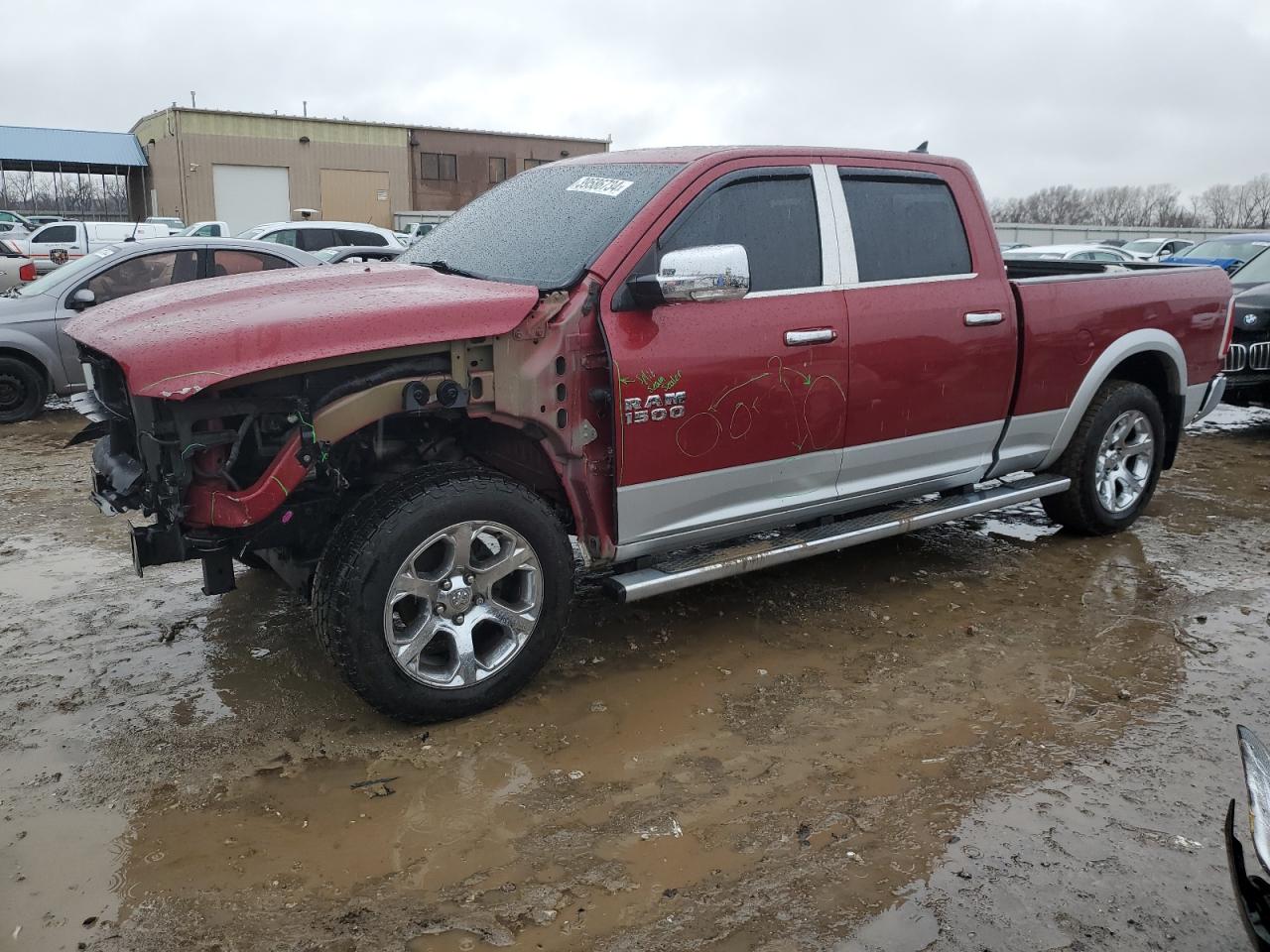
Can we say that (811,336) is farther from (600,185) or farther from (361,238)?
(361,238)

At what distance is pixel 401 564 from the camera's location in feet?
11.2

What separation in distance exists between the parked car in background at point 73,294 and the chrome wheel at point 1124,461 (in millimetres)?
6569

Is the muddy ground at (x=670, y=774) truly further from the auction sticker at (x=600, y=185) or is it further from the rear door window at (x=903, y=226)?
the auction sticker at (x=600, y=185)

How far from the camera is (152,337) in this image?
3.20m

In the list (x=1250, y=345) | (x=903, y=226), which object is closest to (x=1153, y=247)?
(x=1250, y=345)

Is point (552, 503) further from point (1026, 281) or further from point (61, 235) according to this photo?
point (61, 235)

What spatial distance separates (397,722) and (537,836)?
0.86 meters

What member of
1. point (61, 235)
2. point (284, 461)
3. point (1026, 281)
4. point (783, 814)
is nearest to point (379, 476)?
point (284, 461)

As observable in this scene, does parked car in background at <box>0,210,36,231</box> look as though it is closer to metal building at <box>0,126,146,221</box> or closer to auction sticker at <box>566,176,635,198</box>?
metal building at <box>0,126,146,221</box>

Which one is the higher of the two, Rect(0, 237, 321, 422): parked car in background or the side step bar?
Rect(0, 237, 321, 422): parked car in background

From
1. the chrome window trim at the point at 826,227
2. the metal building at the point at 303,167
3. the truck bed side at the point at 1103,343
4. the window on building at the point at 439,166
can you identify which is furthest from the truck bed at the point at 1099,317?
the window on building at the point at 439,166

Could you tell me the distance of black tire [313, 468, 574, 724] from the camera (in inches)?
133

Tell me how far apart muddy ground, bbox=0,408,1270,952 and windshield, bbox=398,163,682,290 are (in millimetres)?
1630

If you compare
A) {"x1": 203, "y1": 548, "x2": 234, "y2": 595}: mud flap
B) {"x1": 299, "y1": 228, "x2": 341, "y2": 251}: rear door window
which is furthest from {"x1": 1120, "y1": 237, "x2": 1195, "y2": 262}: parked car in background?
{"x1": 203, "y1": 548, "x2": 234, "y2": 595}: mud flap
